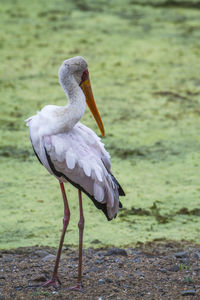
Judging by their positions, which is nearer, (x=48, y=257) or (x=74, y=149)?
(x=74, y=149)

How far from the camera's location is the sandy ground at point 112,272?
224 centimetres

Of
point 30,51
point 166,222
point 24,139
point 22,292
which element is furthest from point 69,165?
point 30,51

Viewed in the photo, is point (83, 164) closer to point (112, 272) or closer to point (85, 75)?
point (85, 75)

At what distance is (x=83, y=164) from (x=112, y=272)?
48 cm

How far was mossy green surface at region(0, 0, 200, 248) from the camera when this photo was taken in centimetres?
306

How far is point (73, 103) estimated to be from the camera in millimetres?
2361

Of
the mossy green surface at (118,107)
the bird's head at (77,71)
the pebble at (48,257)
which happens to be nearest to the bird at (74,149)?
the bird's head at (77,71)

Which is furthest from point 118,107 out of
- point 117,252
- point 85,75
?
point 85,75

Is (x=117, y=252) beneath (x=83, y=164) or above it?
beneath

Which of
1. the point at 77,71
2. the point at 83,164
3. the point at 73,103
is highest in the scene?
the point at 77,71

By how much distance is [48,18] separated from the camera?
20.9ft

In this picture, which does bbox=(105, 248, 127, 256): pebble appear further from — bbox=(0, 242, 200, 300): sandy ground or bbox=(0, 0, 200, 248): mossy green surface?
bbox=(0, 0, 200, 248): mossy green surface

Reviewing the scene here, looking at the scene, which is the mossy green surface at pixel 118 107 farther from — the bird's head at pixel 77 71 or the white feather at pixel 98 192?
the bird's head at pixel 77 71

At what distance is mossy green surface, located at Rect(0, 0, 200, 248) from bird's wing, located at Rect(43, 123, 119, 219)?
Answer: 0.57m
